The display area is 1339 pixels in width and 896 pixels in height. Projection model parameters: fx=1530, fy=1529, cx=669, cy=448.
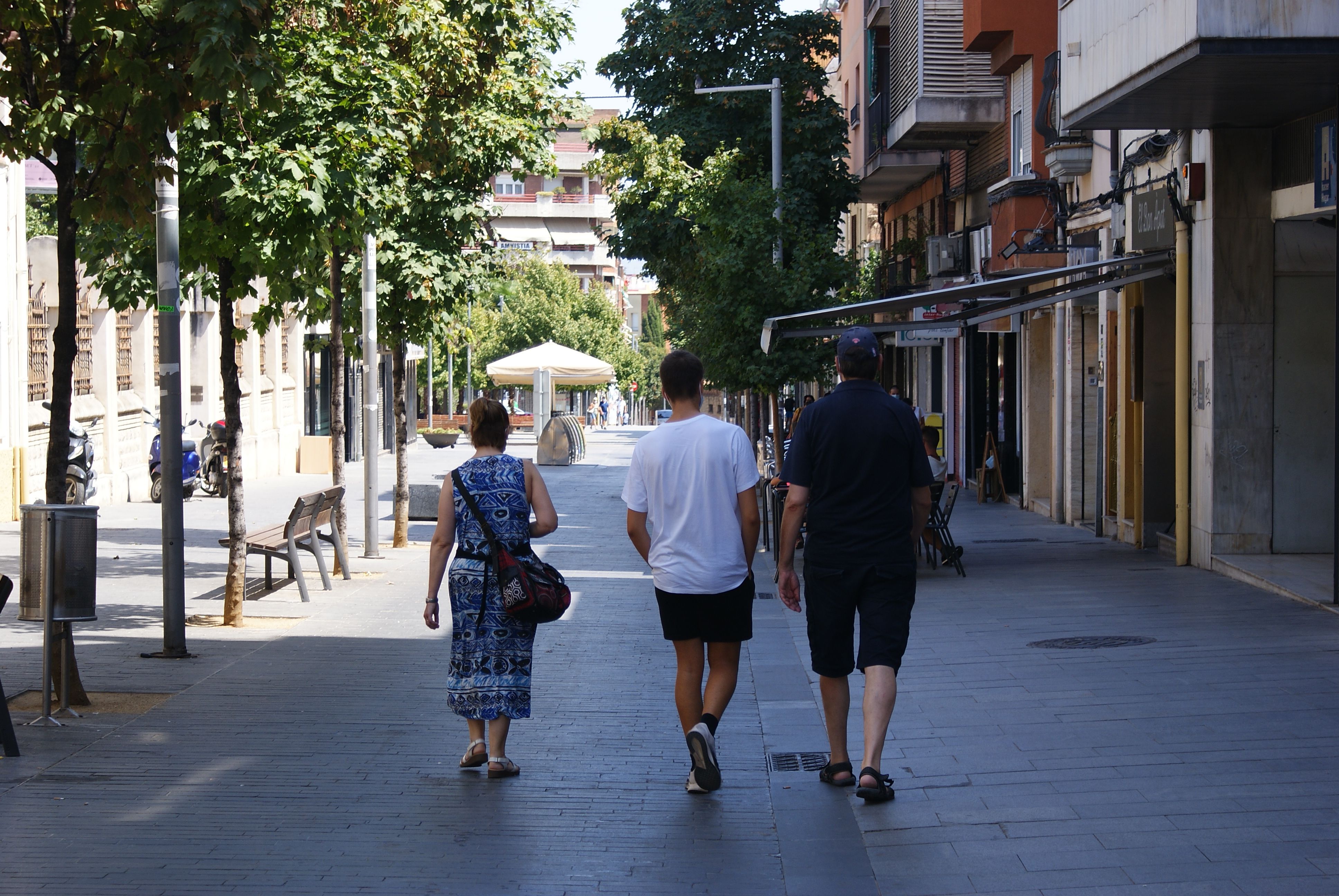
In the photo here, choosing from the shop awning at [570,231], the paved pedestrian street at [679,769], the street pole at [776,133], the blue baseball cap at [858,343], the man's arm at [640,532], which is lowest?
the paved pedestrian street at [679,769]

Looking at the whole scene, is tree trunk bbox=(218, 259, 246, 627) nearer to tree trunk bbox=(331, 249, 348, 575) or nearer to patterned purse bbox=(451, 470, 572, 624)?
tree trunk bbox=(331, 249, 348, 575)

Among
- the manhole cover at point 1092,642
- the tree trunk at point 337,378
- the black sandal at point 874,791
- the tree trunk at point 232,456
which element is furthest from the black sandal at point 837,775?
the tree trunk at point 337,378

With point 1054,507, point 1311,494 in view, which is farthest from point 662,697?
point 1054,507

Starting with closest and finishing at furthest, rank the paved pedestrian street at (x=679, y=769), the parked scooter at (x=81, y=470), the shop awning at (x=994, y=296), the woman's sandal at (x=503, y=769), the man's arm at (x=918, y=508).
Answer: the paved pedestrian street at (x=679, y=769)
the man's arm at (x=918, y=508)
the woman's sandal at (x=503, y=769)
the shop awning at (x=994, y=296)
the parked scooter at (x=81, y=470)

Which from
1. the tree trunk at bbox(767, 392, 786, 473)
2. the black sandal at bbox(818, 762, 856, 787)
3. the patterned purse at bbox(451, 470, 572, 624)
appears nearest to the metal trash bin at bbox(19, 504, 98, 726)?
the patterned purse at bbox(451, 470, 572, 624)

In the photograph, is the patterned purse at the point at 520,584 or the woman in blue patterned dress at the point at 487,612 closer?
the patterned purse at the point at 520,584

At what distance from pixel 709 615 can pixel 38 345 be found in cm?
1788

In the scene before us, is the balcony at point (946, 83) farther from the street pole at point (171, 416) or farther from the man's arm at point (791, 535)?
the man's arm at point (791, 535)

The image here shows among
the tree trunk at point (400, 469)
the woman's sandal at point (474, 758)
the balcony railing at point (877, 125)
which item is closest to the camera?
the woman's sandal at point (474, 758)

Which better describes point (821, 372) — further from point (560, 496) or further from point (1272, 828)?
point (1272, 828)

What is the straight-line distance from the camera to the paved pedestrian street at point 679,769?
17.0 ft

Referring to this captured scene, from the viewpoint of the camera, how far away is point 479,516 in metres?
6.64

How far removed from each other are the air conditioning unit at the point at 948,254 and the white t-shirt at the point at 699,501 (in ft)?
70.2

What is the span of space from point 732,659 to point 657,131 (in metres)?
25.6
